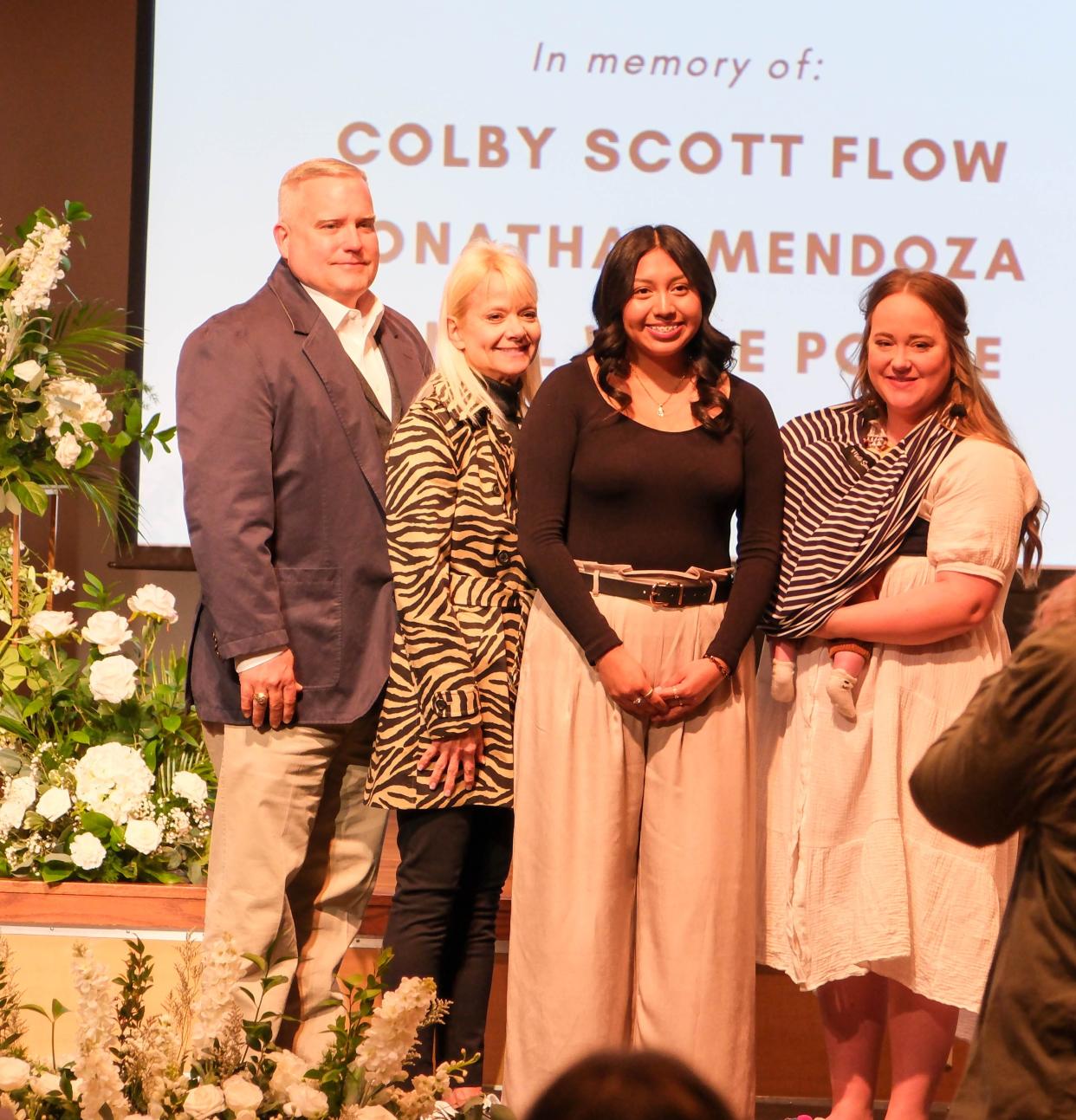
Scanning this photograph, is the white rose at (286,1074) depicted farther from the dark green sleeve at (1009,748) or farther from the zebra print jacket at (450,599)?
the zebra print jacket at (450,599)

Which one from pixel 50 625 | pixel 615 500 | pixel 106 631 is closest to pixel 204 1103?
pixel 615 500

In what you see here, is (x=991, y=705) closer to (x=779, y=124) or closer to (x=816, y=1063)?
(x=816, y=1063)

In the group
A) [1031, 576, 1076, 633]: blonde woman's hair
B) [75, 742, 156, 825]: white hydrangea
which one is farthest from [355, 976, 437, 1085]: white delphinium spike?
[75, 742, 156, 825]: white hydrangea

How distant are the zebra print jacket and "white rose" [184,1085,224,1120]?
1203 mm

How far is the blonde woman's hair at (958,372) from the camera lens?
270 centimetres

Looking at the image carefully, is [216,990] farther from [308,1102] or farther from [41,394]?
[41,394]

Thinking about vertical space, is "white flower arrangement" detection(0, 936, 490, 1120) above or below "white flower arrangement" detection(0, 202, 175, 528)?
below

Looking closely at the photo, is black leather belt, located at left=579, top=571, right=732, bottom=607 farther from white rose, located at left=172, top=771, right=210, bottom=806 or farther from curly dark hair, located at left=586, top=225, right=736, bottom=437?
white rose, located at left=172, top=771, right=210, bottom=806

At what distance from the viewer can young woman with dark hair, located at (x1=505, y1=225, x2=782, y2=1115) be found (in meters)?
2.56

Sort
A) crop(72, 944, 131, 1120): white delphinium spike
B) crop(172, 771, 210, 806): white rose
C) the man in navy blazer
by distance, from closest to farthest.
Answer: crop(72, 944, 131, 1120): white delphinium spike → the man in navy blazer → crop(172, 771, 210, 806): white rose

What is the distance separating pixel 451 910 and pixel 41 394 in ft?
5.16

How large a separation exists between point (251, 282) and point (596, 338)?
7.04 feet

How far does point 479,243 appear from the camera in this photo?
2.83 metres

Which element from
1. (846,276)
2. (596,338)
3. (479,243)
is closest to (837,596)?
→ (596,338)
